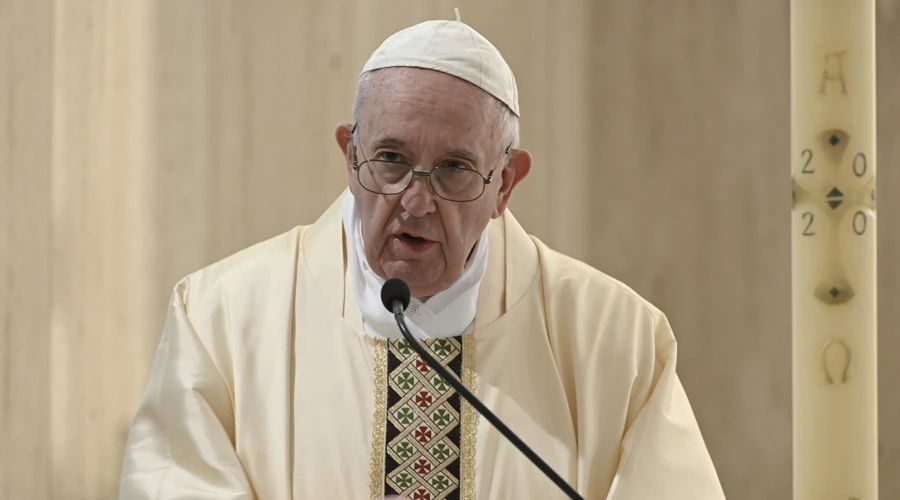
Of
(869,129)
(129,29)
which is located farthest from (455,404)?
(129,29)

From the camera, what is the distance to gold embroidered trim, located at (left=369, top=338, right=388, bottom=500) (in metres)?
2.56

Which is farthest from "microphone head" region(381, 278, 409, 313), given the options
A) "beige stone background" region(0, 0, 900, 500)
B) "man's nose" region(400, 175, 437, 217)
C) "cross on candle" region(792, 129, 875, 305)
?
"beige stone background" region(0, 0, 900, 500)

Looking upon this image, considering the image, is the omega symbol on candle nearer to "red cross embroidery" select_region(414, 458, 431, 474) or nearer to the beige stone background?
the beige stone background

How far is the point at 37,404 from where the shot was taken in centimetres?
336

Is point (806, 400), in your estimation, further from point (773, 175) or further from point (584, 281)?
point (773, 175)

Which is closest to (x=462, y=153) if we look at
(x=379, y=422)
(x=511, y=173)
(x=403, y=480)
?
(x=511, y=173)

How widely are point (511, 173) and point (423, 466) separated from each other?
2.28ft

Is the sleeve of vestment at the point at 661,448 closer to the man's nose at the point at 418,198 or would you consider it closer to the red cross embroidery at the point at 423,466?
the red cross embroidery at the point at 423,466

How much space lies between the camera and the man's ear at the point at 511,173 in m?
2.68

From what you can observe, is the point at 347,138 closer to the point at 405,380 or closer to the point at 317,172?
the point at 405,380

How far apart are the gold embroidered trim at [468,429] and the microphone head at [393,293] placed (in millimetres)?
621

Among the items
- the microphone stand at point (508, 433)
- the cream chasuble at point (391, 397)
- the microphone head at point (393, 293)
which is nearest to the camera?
the microphone stand at point (508, 433)

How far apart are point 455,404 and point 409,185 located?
53cm

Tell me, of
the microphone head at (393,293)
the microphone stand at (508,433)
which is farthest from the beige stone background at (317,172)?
the microphone stand at (508,433)
